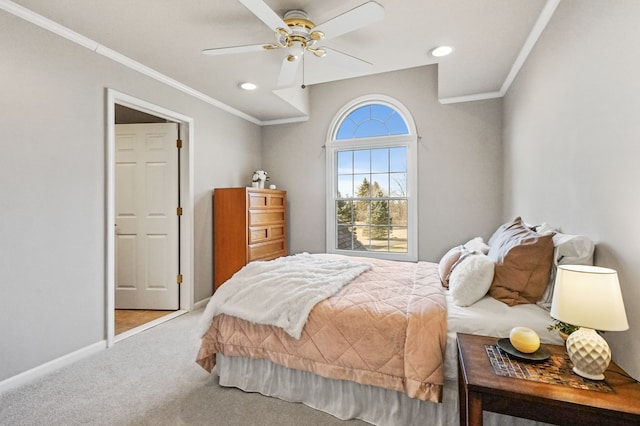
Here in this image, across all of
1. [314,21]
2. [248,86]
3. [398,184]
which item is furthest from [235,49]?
[398,184]

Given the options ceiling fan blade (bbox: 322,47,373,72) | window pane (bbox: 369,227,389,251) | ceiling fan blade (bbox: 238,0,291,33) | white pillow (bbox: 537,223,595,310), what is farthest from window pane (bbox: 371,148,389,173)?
white pillow (bbox: 537,223,595,310)

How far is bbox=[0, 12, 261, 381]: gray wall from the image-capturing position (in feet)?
7.02

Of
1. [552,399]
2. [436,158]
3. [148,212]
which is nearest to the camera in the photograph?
[552,399]

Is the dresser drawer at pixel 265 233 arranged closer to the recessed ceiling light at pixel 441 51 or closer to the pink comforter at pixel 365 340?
the pink comforter at pixel 365 340

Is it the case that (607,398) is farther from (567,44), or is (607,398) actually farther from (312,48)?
(312,48)

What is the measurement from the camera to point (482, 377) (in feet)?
3.93

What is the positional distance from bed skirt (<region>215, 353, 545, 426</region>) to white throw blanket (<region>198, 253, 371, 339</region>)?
34cm

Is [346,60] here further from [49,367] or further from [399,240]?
[49,367]

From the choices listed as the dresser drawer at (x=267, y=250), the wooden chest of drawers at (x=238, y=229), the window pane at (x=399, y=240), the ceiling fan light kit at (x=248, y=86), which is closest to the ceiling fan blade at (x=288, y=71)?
the ceiling fan light kit at (x=248, y=86)

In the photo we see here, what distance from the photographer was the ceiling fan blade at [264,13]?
69.9 inches

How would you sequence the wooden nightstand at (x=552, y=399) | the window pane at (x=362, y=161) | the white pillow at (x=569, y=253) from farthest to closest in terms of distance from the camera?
the window pane at (x=362, y=161), the white pillow at (x=569, y=253), the wooden nightstand at (x=552, y=399)

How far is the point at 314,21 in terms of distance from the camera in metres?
2.38

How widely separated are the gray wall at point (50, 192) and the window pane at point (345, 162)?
8.66 feet

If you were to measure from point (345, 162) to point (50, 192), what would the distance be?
3329 mm
